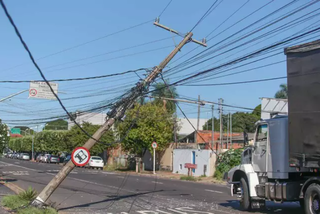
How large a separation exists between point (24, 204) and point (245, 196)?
6737 millimetres

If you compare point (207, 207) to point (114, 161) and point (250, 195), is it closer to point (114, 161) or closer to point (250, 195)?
point (250, 195)

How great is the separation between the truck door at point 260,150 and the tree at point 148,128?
2479cm

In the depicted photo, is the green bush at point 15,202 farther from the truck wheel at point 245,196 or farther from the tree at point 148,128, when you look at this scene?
the tree at point 148,128

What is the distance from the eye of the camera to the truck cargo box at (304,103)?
31.0ft

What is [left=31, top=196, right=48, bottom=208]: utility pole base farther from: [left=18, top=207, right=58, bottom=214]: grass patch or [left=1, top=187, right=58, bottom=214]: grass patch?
[left=18, top=207, right=58, bottom=214]: grass patch

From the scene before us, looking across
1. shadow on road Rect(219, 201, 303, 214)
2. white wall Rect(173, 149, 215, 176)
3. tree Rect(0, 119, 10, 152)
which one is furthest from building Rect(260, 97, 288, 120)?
tree Rect(0, 119, 10, 152)

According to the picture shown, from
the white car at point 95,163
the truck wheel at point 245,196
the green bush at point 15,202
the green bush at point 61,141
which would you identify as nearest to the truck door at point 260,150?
the truck wheel at point 245,196

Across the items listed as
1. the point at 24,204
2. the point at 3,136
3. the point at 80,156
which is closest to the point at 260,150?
the point at 80,156

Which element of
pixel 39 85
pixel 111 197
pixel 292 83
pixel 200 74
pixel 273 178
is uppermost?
pixel 39 85

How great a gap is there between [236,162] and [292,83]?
19989mm

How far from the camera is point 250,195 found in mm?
11914

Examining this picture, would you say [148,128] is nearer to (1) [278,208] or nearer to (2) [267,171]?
(1) [278,208]

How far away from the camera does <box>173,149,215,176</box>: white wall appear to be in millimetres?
31938

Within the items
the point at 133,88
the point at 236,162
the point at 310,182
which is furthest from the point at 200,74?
the point at 236,162
